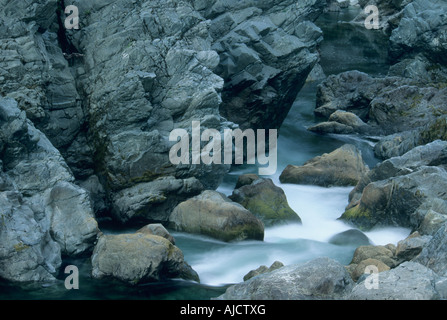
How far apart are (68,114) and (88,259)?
19.7 ft

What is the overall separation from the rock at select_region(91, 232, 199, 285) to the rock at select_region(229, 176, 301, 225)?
500 cm

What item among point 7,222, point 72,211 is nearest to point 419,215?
point 72,211

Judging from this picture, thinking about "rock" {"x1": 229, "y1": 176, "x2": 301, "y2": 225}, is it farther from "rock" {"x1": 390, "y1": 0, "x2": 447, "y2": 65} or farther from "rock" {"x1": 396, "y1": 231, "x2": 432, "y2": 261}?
"rock" {"x1": 390, "y1": 0, "x2": 447, "y2": 65}

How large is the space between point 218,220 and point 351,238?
401 cm

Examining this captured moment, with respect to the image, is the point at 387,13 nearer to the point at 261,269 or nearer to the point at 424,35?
the point at 424,35

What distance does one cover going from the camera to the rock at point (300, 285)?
35.6 feet

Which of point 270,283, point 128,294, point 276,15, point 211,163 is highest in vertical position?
point 276,15

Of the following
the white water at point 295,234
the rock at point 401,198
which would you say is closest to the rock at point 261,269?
the white water at point 295,234

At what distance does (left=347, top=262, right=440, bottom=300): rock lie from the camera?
32.8 feet

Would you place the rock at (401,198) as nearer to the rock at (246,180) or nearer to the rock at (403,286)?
the rock at (246,180)

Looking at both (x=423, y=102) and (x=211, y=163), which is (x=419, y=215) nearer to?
(x=211, y=163)

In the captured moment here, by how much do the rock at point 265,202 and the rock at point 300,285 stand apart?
7978mm

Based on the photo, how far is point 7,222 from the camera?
46.5 feet

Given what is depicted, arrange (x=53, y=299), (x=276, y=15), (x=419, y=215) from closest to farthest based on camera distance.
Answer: (x=53, y=299), (x=419, y=215), (x=276, y=15)
